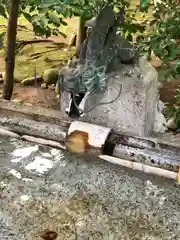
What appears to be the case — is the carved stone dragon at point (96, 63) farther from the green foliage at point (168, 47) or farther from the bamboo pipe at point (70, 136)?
the green foliage at point (168, 47)

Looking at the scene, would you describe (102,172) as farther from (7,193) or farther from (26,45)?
(26,45)

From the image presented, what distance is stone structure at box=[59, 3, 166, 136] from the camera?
4.67ft

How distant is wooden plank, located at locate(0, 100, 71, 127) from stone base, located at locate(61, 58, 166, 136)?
43 millimetres

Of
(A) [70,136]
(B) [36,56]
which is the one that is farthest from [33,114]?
(B) [36,56]

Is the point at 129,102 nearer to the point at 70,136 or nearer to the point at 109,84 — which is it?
the point at 109,84

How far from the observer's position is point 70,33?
4648 mm

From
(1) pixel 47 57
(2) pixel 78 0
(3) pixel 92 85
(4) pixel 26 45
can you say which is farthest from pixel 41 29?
(4) pixel 26 45

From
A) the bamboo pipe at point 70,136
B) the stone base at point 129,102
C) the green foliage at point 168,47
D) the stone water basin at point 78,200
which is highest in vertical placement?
the green foliage at point 168,47

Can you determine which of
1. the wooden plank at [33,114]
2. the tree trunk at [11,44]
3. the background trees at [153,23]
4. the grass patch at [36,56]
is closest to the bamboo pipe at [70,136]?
the wooden plank at [33,114]

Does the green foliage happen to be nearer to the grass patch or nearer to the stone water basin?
Result: the stone water basin

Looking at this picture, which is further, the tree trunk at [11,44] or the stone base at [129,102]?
the tree trunk at [11,44]

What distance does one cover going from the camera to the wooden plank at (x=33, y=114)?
4.98 feet

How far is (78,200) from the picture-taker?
1.21 metres

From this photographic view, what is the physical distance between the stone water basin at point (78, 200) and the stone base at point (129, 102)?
0.17 meters
